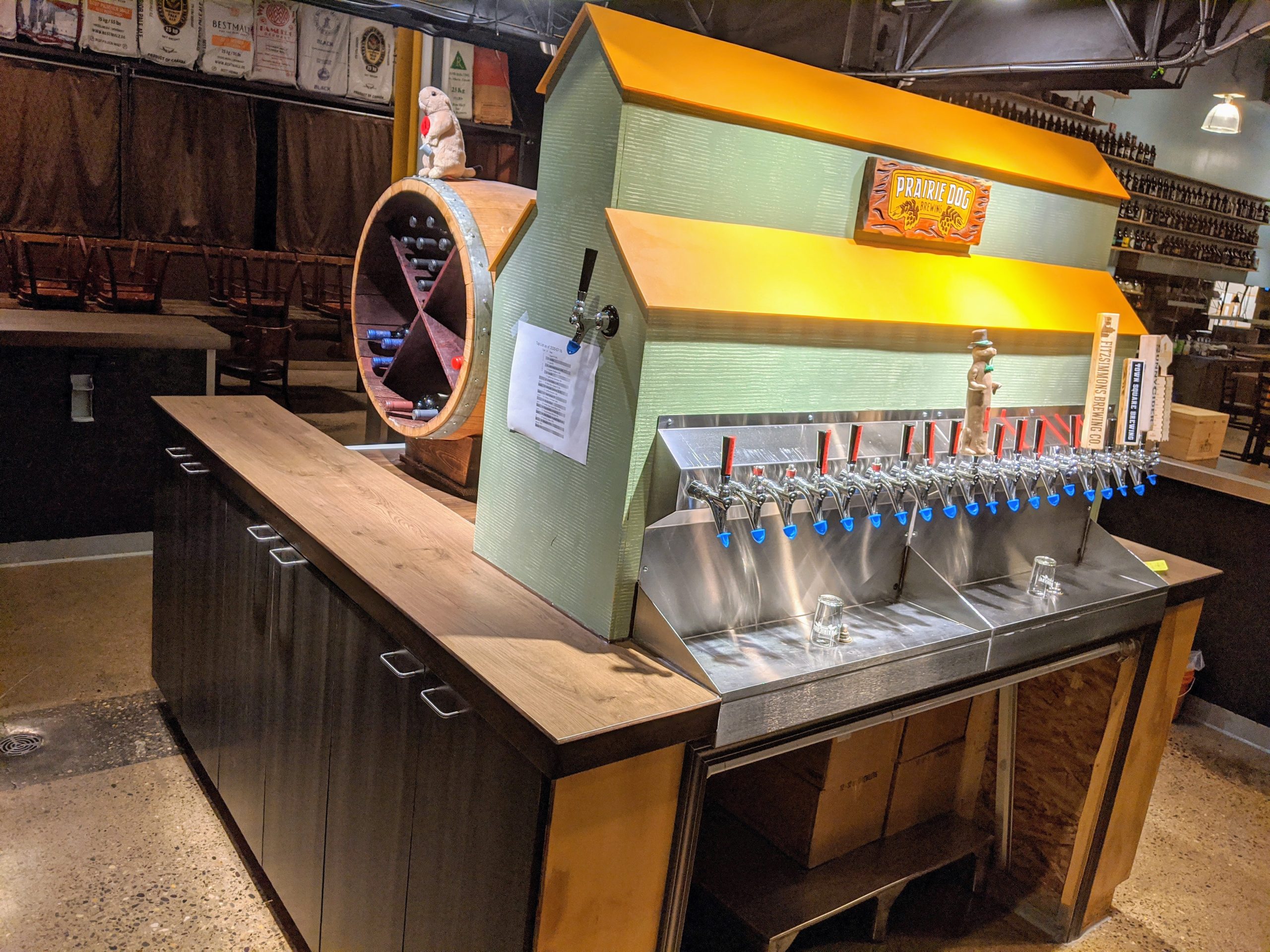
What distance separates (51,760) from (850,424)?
8.30ft

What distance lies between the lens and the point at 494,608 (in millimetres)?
1749

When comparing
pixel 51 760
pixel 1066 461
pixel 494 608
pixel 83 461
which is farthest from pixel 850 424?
pixel 83 461

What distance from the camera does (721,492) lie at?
5.29 ft

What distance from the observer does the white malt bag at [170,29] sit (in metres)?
8.84

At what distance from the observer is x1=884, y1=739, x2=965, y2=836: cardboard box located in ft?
8.46

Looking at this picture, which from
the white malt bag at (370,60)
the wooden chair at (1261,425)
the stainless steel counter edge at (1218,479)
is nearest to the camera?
the stainless steel counter edge at (1218,479)

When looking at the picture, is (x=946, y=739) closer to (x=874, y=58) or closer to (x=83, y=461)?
(x=874, y=58)

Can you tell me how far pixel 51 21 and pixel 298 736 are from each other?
29.4 feet

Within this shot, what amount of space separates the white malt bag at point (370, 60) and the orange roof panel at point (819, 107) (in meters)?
8.98

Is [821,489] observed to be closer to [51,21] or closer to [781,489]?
[781,489]

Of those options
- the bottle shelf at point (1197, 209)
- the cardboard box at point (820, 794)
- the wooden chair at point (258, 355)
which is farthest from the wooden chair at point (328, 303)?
the bottle shelf at point (1197, 209)

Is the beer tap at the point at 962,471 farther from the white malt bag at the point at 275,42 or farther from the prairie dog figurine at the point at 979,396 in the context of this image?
the white malt bag at the point at 275,42

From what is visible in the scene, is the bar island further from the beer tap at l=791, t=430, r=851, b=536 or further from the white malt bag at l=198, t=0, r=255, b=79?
the white malt bag at l=198, t=0, r=255, b=79

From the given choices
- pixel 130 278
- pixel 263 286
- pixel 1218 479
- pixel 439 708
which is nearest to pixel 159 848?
pixel 439 708
